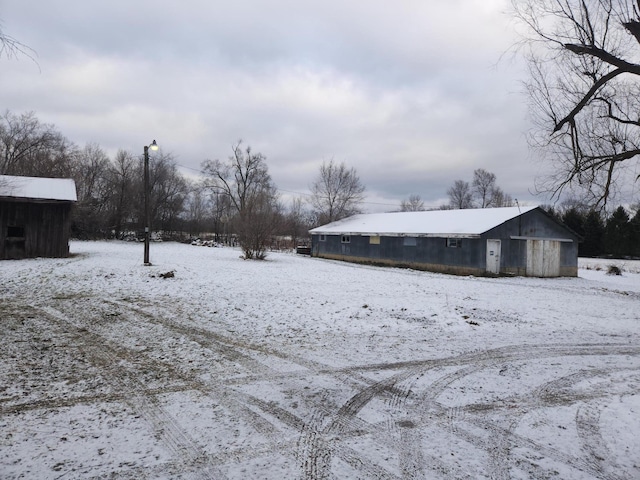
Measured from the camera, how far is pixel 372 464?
3111mm

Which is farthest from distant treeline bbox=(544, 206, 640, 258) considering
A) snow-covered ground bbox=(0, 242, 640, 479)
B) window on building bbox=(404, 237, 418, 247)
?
snow-covered ground bbox=(0, 242, 640, 479)

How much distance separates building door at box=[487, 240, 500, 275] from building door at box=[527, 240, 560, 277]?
7.92ft

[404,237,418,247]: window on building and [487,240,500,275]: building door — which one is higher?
[404,237,418,247]: window on building

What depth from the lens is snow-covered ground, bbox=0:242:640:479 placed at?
314 cm

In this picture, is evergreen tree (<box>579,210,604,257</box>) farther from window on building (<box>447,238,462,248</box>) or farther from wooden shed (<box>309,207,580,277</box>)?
window on building (<box>447,238,462,248</box>)

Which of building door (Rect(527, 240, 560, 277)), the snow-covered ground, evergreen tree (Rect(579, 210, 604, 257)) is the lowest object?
the snow-covered ground

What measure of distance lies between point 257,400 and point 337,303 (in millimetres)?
6096

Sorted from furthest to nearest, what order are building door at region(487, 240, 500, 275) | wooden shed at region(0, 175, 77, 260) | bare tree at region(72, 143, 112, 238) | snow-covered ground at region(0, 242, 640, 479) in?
bare tree at region(72, 143, 112, 238) → building door at region(487, 240, 500, 275) → wooden shed at region(0, 175, 77, 260) → snow-covered ground at region(0, 242, 640, 479)

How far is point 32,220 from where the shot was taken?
67.1ft

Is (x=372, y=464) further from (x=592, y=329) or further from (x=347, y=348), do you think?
(x=592, y=329)

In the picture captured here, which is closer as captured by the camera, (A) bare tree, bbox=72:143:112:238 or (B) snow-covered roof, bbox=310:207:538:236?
(B) snow-covered roof, bbox=310:207:538:236

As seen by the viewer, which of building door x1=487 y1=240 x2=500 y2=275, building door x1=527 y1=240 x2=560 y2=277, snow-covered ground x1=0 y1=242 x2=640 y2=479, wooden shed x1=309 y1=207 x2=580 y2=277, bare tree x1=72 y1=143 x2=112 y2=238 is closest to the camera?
snow-covered ground x1=0 y1=242 x2=640 y2=479

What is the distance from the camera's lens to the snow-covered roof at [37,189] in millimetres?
20000

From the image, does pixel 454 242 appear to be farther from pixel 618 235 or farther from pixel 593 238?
pixel 593 238
